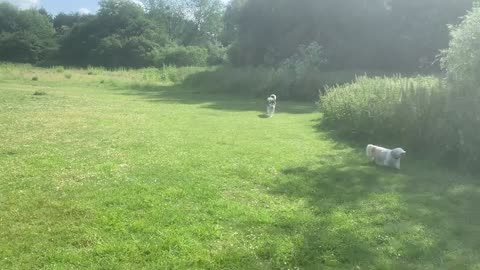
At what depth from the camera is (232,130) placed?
13938 millimetres

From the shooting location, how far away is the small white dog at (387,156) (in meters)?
9.71

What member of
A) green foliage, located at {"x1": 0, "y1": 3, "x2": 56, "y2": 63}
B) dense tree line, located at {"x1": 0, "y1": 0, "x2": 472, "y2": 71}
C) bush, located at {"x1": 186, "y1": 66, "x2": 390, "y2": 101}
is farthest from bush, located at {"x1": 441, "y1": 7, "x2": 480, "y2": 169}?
green foliage, located at {"x1": 0, "y1": 3, "x2": 56, "y2": 63}

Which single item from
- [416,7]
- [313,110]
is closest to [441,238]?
[313,110]

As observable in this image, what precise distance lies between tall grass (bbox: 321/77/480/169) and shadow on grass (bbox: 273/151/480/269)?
853 mm

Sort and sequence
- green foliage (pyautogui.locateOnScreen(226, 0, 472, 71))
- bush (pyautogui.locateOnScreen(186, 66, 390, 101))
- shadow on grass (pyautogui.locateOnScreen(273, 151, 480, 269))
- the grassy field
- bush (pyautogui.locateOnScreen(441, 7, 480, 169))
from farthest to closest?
green foliage (pyautogui.locateOnScreen(226, 0, 472, 71)) < bush (pyautogui.locateOnScreen(186, 66, 390, 101)) < bush (pyautogui.locateOnScreen(441, 7, 480, 169)) < shadow on grass (pyautogui.locateOnScreen(273, 151, 480, 269)) < the grassy field

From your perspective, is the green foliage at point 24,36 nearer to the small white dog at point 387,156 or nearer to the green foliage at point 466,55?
the small white dog at point 387,156

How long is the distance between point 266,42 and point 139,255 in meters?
32.8

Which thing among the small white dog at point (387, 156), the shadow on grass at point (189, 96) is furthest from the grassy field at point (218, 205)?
the shadow on grass at point (189, 96)

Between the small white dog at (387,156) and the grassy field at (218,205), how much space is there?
0.97 ft

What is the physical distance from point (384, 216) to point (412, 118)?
19.0ft

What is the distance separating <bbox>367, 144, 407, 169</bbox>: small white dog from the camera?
382 inches

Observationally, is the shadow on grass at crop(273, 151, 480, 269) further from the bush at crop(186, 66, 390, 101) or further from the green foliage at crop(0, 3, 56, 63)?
the green foliage at crop(0, 3, 56, 63)

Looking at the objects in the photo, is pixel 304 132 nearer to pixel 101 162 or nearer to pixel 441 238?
pixel 101 162

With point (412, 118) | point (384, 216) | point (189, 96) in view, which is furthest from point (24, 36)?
point (384, 216)
